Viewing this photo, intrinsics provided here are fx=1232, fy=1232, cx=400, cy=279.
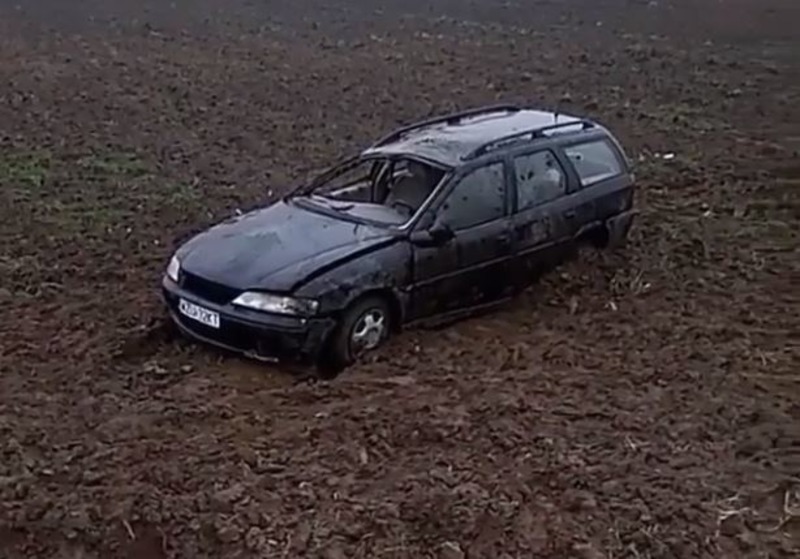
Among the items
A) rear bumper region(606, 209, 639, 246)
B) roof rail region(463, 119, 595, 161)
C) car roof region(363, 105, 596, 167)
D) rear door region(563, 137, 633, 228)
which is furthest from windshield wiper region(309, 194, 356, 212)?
rear bumper region(606, 209, 639, 246)

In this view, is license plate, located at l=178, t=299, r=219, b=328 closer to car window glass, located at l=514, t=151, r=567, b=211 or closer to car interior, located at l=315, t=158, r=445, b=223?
car interior, located at l=315, t=158, r=445, b=223

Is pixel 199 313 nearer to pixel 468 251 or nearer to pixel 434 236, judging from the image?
pixel 434 236

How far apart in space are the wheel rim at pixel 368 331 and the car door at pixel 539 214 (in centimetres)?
148

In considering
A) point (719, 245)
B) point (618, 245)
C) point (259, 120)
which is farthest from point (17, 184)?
point (719, 245)

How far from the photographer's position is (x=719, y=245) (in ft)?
37.5

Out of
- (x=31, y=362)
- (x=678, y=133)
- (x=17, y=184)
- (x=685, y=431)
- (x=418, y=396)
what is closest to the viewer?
(x=685, y=431)

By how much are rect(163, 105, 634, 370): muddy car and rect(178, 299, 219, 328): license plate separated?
10 millimetres

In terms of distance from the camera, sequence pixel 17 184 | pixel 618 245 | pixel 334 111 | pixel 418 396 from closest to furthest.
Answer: pixel 418 396, pixel 618 245, pixel 17 184, pixel 334 111

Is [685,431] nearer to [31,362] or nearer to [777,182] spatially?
[31,362]

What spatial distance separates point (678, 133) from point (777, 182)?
9.00ft

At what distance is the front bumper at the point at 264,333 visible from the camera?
27.7 feet

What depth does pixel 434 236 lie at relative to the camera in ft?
30.3

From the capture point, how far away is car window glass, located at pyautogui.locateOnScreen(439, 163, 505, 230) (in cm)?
948

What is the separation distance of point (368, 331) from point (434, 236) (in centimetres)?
92
